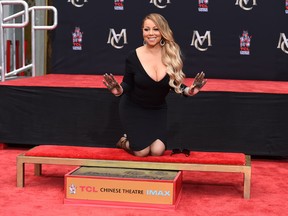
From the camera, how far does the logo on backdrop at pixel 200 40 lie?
20.3 ft

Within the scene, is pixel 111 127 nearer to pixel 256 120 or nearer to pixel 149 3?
pixel 256 120

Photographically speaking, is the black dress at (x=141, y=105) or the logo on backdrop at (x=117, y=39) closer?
the black dress at (x=141, y=105)

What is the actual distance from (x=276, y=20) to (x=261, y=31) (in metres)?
0.21

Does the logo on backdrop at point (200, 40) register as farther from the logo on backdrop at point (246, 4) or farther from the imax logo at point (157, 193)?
the imax logo at point (157, 193)

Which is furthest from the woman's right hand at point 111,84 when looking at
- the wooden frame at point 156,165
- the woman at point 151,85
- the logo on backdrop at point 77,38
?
the logo on backdrop at point 77,38

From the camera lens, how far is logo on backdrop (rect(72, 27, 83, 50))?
648cm

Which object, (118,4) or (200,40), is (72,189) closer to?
A: (200,40)

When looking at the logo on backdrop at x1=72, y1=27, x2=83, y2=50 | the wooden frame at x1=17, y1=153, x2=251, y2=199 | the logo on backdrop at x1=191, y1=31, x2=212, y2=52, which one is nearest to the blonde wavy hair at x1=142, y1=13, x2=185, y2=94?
the wooden frame at x1=17, y1=153, x2=251, y2=199

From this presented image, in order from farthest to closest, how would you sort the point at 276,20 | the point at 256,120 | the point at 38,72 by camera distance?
the point at 38,72
the point at 276,20
the point at 256,120

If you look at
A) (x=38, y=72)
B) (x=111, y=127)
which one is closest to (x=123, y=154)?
(x=111, y=127)

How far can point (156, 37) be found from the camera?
136 inches

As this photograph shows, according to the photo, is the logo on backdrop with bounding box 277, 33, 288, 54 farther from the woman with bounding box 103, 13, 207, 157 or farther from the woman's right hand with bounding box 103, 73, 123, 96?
the woman's right hand with bounding box 103, 73, 123, 96

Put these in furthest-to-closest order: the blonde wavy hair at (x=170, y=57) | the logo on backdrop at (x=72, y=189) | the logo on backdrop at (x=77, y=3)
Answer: the logo on backdrop at (x=77, y=3)
the blonde wavy hair at (x=170, y=57)
the logo on backdrop at (x=72, y=189)

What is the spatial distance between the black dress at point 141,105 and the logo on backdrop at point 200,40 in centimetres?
275
